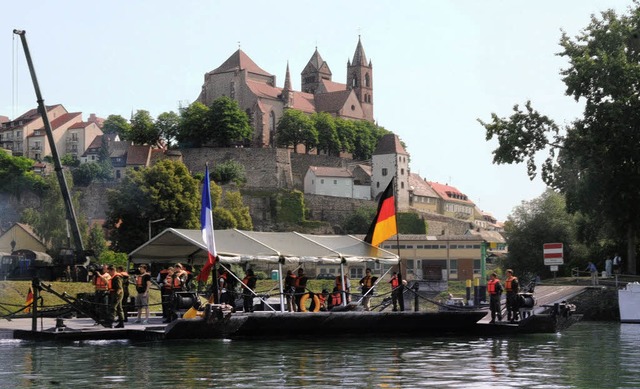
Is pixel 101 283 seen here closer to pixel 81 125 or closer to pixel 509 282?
pixel 509 282

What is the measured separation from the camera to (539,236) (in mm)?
74688

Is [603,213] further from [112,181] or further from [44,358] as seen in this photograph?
[112,181]

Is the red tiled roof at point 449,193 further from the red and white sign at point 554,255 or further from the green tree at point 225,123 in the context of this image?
the red and white sign at point 554,255

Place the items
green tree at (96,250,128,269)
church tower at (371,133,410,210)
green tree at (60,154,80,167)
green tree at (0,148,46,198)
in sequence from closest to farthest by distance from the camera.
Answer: green tree at (96,250,128,269) < green tree at (0,148,46,198) < church tower at (371,133,410,210) < green tree at (60,154,80,167)

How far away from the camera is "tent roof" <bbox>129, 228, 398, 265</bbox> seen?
29625mm

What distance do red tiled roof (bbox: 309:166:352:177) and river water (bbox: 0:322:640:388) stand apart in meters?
116

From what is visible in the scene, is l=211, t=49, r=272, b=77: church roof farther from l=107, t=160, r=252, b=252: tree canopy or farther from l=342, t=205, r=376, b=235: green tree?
l=107, t=160, r=252, b=252: tree canopy

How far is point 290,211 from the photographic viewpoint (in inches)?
5167

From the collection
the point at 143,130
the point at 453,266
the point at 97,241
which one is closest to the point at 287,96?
the point at 143,130

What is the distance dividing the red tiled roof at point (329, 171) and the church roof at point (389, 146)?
20.3 feet

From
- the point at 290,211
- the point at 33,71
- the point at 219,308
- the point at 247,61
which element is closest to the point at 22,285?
the point at 33,71

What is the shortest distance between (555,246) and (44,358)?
28054 mm

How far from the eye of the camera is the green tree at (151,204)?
82.9m

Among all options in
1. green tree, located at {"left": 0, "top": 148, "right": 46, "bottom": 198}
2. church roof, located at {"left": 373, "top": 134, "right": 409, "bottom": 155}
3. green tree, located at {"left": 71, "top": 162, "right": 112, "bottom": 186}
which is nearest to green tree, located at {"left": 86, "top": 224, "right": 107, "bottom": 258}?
green tree, located at {"left": 0, "top": 148, "right": 46, "bottom": 198}
